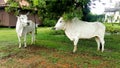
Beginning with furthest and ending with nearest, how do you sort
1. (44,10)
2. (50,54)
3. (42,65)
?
(44,10) → (50,54) → (42,65)

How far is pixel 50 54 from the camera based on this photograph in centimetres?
1045

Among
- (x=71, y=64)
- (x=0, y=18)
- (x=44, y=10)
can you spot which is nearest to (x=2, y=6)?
(x=0, y=18)

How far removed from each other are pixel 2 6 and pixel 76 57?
59.7 ft

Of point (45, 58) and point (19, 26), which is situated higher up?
point (19, 26)

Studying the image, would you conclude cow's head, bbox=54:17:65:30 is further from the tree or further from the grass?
the grass

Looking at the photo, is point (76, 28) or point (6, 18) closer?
point (76, 28)

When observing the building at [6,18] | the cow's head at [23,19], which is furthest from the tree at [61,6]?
the building at [6,18]

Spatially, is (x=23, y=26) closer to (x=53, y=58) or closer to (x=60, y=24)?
(x=60, y=24)

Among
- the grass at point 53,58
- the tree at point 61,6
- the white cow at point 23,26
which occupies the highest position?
the tree at point 61,6

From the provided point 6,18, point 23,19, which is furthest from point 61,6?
point 6,18

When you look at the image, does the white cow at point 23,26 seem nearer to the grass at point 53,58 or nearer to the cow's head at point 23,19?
the cow's head at point 23,19

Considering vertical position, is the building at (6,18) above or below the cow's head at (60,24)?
below

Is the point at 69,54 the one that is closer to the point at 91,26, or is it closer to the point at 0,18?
the point at 91,26

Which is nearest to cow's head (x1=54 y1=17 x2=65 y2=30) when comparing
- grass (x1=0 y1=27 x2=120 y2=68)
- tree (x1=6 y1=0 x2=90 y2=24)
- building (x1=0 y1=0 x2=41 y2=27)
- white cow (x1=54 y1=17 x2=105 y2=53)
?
white cow (x1=54 y1=17 x2=105 y2=53)
